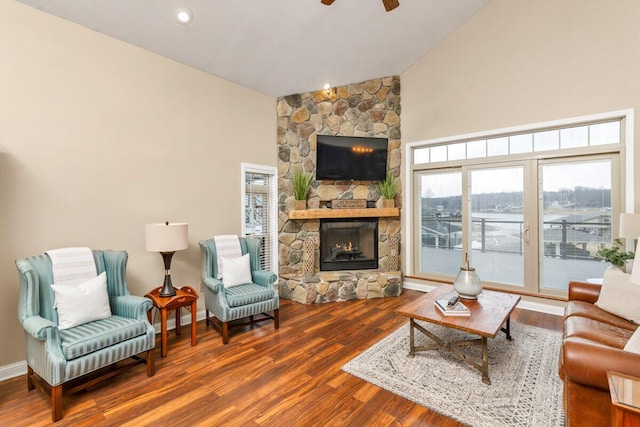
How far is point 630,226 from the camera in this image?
3.13 m

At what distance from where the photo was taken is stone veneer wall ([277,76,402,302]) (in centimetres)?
508

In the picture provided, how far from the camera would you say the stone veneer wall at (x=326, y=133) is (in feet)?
16.7

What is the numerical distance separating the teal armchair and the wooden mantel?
3.54 feet

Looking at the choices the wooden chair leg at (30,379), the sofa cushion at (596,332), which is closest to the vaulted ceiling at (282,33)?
the wooden chair leg at (30,379)

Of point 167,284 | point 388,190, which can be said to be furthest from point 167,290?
point 388,190

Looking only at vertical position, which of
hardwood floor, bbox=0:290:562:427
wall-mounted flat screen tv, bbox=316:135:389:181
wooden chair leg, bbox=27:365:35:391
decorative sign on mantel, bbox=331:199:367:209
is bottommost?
hardwood floor, bbox=0:290:562:427

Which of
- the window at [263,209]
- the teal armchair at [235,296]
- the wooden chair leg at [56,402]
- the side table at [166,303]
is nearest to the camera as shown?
the wooden chair leg at [56,402]

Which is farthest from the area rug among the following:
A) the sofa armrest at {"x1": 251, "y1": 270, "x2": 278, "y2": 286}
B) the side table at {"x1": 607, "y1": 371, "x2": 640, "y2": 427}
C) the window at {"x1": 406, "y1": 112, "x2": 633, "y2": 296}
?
the sofa armrest at {"x1": 251, "y1": 270, "x2": 278, "y2": 286}

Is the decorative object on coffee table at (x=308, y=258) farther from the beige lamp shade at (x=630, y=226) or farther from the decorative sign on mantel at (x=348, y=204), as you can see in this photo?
the beige lamp shade at (x=630, y=226)

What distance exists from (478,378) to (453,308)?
576mm

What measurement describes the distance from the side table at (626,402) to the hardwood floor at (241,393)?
3.41 feet

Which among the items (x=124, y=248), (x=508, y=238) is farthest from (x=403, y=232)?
(x=124, y=248)

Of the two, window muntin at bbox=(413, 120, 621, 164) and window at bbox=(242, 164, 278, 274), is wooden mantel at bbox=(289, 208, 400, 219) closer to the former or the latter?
window at bbox=(242, 164, 278, 274)

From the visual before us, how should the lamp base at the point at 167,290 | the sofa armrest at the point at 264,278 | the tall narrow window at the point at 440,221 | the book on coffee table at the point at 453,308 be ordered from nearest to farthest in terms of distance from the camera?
the book on coffee table at the point at 453,308
the lamp base at the point at 167,290
the sofa armrest at the point at 264,278
the tall narrow window at the point at 440,221
